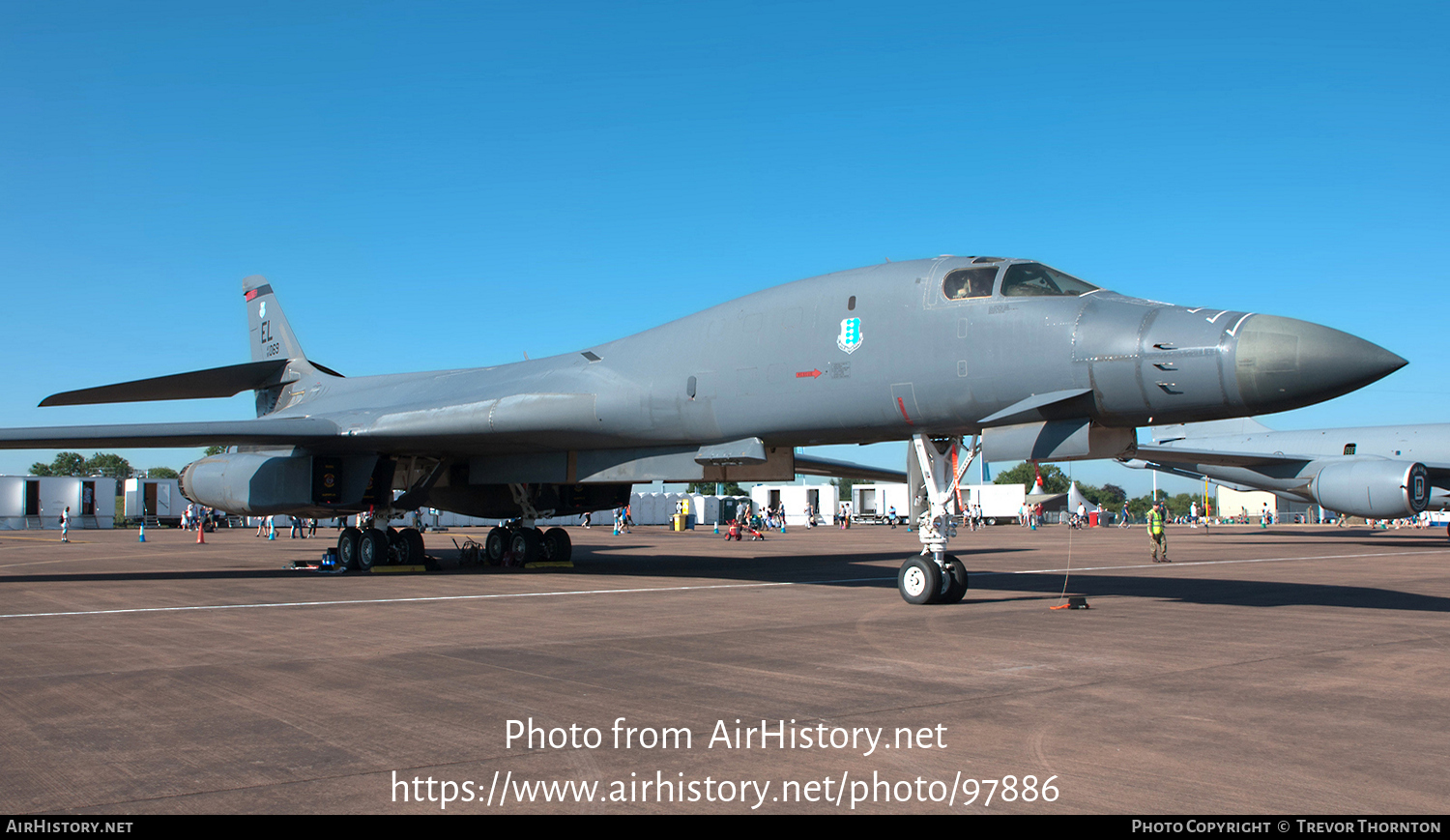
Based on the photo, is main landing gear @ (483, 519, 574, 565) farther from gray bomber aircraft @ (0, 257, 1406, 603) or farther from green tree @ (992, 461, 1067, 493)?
green tree @ (992, 461, 1067, 493)

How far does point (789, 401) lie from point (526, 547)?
794 centimetres

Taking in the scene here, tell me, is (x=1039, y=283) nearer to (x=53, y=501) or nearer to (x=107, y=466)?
(x=53, y=501)

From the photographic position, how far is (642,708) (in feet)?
16.9

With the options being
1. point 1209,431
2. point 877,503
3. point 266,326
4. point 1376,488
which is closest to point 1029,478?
point 877,503

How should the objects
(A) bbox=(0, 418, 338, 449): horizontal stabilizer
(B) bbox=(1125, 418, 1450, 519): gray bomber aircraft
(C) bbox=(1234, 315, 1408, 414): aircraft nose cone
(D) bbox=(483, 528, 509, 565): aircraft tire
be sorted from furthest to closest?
(B) bbox=(1125, 418, 1450, 519): gray bomber aircraft → (D) bbox=(483, 528, 509, 565): aircraft tire → (A) bbox=(0, 418, 338, 449): horizontal stabilizer → (C) bbox=(1234, 315, 1408, 414): aircraft nose cone

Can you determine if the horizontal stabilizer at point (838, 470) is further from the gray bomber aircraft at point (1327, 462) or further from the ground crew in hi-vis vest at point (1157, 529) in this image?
the gray bomber aircraft at point (1327, 462)

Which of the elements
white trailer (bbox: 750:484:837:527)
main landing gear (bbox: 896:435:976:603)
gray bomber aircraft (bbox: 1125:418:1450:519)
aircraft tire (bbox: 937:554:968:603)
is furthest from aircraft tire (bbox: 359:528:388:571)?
white trailer (bbox: 750:484:837:527)

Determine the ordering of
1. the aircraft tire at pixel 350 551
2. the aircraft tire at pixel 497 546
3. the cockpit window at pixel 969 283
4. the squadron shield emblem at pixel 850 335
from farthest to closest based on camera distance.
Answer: the aircraft tire at pixel 497 546, the aircraft tire at pixel 350 551, the squadron shield emblem at pixel 850 335, the cockpit window at pixel 969 283

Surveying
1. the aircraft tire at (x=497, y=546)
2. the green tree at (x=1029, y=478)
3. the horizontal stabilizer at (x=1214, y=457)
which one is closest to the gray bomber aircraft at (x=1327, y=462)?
the horizontal stabilizer at (x=1214, y=457)

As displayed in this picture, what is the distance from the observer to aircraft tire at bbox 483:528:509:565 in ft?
57.5

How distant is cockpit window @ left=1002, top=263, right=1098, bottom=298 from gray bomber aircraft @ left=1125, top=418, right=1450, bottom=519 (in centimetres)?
1976

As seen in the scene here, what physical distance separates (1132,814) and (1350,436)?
3475 centimetres

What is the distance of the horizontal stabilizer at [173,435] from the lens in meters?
13.8

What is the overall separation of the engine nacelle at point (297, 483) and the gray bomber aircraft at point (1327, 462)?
814 inches
